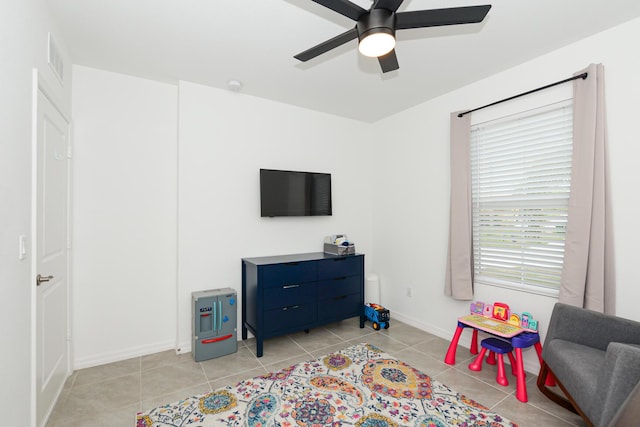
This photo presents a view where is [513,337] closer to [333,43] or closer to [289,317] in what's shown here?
[289,317]

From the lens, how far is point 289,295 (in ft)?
9.86

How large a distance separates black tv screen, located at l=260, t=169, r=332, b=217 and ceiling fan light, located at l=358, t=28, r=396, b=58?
1.90 m

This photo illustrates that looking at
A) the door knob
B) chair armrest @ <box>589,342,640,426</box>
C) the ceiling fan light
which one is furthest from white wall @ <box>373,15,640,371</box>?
the door knob

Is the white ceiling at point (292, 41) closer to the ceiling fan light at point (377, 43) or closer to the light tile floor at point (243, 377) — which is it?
the ceiling fan light at point (377, 43)

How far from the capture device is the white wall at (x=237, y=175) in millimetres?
2945

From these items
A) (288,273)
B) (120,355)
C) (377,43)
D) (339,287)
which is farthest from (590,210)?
(120,355)

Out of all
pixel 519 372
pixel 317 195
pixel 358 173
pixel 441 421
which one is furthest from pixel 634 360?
pixel 358 173

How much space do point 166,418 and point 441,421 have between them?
5.86 ft

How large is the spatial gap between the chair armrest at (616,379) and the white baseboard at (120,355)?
10.6 feet

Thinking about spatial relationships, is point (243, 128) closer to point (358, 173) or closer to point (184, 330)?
point (358, 173)

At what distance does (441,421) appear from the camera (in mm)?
1911

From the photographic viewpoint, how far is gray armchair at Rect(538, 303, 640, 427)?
1402 mm

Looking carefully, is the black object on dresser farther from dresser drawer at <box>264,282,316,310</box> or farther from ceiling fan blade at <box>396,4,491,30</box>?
ceiling fan blade at <box>396,4,491,30</box>

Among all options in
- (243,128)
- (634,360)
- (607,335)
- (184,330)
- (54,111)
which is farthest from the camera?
(243,128)
